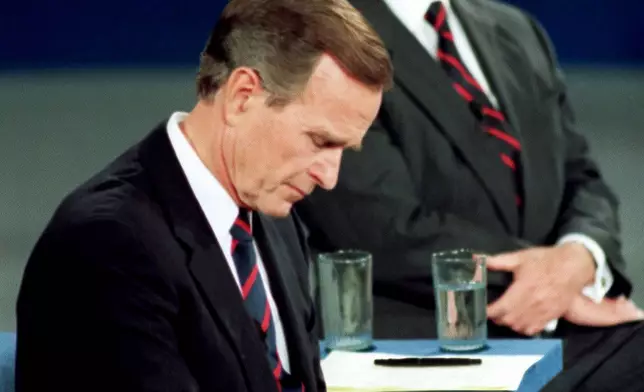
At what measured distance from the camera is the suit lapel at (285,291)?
2039 mm

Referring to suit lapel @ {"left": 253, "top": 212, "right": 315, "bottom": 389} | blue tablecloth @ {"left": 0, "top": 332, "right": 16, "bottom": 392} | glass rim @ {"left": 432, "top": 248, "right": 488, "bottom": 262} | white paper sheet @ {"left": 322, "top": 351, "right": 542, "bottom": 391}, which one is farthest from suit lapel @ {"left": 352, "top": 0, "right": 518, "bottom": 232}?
blue tablecloth @ {"left": 0, "top": 332, "right": 16, "bottom": 392}

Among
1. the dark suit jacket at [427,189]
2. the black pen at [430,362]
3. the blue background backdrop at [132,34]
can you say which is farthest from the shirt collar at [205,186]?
the blue background backdrop at [132,34]

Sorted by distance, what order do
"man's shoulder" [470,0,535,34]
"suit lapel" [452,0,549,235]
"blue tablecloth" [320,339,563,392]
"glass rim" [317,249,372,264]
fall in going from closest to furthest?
1. "blue tablecloth" [320,339,563,392]
2. "glass rim" [317,249,372,264]
3. "suit lapel" [452,0,549,235]
4. "man's shoulder" [470,0,535,34]

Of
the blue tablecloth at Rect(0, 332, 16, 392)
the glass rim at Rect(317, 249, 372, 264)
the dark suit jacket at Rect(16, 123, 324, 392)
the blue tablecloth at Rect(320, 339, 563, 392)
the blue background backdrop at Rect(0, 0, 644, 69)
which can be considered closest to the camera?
the dark suit jacket at Rect(16, 123, 324, 392)

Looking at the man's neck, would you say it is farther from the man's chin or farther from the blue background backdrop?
the blue background backdrop

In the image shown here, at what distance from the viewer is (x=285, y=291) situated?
207 centimetres

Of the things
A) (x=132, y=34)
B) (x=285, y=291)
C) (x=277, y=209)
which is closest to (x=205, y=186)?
(x=277, y=209)

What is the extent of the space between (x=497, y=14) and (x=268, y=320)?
1499 mm

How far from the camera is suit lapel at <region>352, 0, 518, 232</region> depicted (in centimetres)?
294

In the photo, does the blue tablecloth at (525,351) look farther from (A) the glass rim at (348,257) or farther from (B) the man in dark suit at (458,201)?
(B) the man in dark suit at (458,201)

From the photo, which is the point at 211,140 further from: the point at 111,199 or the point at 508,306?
the point at 508,306

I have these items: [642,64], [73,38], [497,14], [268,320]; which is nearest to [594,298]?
[497,14]

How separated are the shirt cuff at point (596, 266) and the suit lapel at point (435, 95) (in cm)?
18

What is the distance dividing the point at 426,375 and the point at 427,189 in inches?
33.1
